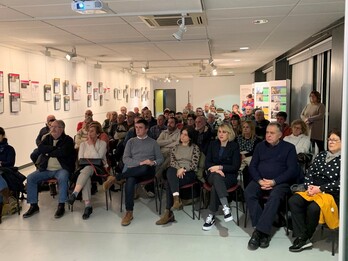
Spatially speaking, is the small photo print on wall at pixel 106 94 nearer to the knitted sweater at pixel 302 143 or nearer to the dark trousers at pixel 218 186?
the knitted sweater at pixel 302 143

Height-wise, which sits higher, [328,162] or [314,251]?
[328,162]

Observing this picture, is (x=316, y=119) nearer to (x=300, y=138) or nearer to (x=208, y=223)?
(x=300, y=138)

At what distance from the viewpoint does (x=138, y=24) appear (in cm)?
490

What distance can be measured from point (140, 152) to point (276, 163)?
175cm

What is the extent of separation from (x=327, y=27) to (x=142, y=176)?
373 cm

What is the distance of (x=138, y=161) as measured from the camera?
4449 mm

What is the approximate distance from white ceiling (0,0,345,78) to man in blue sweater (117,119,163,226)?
1.54 meters

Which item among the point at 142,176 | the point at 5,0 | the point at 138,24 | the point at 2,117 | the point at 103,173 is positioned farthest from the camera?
the point at 2,117

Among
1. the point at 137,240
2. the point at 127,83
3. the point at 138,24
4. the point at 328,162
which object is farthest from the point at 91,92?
the point at 328,162

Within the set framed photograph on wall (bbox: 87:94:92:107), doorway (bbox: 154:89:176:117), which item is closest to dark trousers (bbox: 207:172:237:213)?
framed photograph on wall (bbox: 87:94:92:107)

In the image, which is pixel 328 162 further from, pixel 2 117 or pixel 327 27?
pixel 2 117

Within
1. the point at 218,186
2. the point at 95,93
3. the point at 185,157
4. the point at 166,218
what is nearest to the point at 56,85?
the point at 95,93

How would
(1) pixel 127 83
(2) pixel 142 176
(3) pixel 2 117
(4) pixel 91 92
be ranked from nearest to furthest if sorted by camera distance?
(2) pixel 142 176 → (3) pixel 2 117 → (4) pixel 91 92 → (1) pixel 127 83

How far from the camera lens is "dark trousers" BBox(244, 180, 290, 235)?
342 cm
